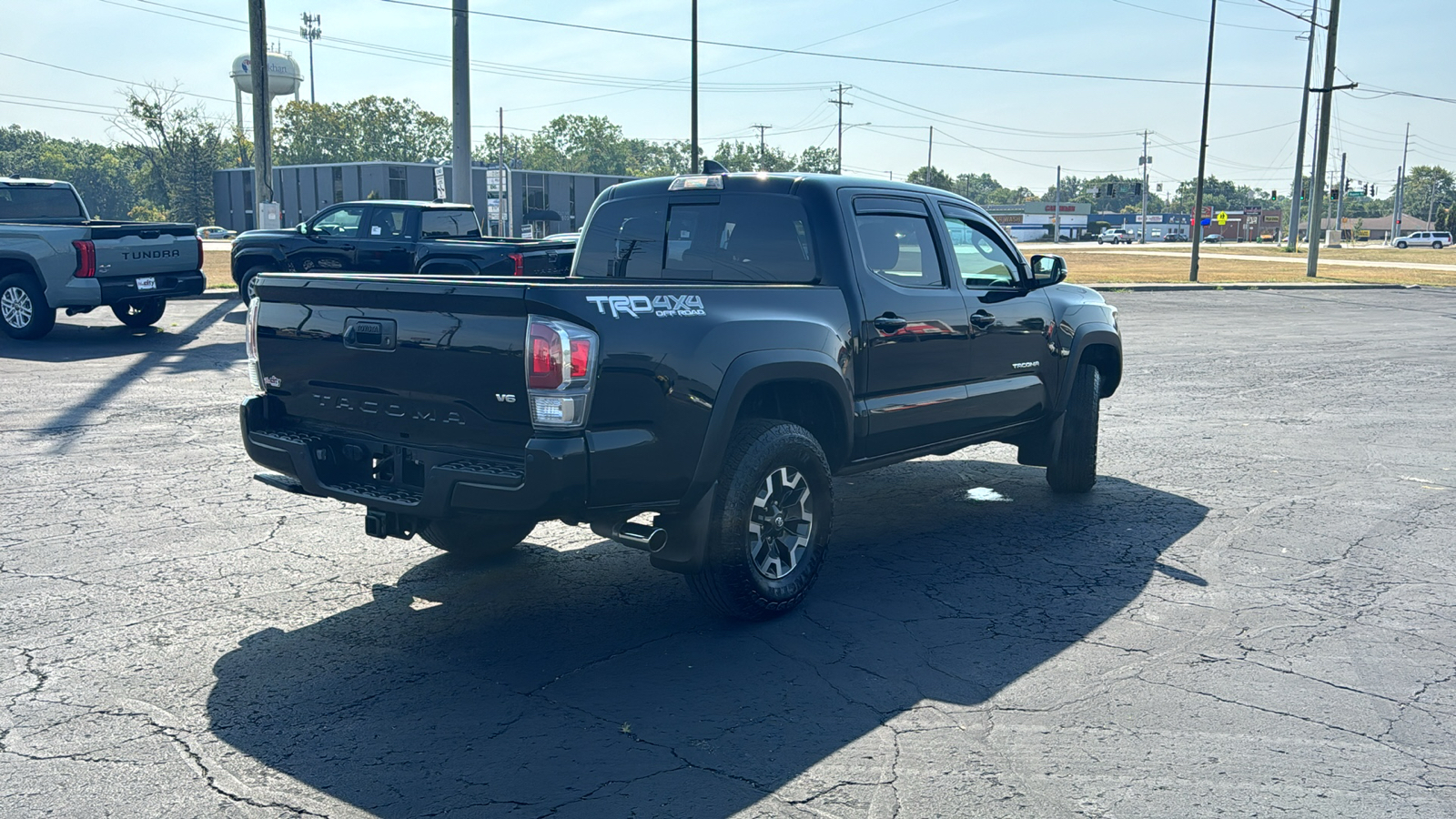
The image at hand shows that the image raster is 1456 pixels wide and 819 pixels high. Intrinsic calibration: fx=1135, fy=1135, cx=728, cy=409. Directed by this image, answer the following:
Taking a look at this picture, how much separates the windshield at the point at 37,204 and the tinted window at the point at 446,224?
489cm

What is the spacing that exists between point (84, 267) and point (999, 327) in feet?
41.5

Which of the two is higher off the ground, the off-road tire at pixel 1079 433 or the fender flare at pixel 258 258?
the fender flare at pixel 258 258

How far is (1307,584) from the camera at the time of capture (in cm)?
571

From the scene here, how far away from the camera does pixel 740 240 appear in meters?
5.77

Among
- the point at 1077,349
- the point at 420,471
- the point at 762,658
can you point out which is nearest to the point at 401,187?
the point at 1077,349

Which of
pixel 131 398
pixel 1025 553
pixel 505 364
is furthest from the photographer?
pixel 131 398

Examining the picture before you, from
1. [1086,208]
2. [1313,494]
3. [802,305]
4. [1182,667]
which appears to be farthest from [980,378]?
[1086,208]

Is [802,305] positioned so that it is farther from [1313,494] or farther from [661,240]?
[1313,494]

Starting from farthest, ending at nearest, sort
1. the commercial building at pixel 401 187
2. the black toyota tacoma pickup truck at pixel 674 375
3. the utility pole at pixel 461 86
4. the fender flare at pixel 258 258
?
the commercial building at pixel 401 187 → the utility pole at pixel 461 86 → the fender flare at pixel 258 258 → the black toyota tacoma pickup truck at pixel 674 375

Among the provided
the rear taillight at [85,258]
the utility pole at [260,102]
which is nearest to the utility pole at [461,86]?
the utility pole at [260,102]

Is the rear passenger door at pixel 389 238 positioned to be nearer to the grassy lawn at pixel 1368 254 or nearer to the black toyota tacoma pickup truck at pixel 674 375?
the black toyota tacoma pickup truck at pixel 674 375

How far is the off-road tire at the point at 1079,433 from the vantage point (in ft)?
24.5

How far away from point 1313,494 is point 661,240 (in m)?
4.84

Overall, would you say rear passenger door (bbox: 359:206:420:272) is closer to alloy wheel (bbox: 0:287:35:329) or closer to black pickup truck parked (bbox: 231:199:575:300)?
black pickup truck parked (bbox: 231:199:575:300)
